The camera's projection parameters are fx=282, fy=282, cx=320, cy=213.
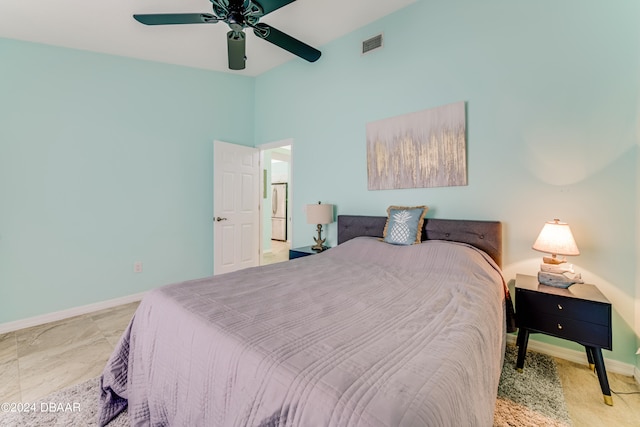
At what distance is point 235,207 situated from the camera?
4.16m

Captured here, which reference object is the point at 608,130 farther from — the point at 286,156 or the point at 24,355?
the point at 286,156

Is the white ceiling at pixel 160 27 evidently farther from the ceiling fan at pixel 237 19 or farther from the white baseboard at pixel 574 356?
the white baseboard at pixel 574 356

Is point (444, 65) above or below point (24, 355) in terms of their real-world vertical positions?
above

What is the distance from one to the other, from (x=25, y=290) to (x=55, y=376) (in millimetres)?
1329

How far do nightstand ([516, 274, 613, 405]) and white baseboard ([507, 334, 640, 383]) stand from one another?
0.09 meters

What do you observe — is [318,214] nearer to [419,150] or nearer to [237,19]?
[419,150]

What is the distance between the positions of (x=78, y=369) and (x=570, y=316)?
324 cm

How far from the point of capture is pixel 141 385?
4.54 ft

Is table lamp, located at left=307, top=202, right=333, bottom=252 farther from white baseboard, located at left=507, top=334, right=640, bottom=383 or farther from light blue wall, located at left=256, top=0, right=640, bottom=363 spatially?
white baseboard, located at left=507, top=334, right=640, bottom=383

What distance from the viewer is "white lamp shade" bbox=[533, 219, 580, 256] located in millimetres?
1817

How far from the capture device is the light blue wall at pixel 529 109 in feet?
6.16

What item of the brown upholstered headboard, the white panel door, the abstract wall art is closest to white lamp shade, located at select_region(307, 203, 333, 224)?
the brown upholstered headboard

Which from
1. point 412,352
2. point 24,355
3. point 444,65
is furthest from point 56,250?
point 444,65

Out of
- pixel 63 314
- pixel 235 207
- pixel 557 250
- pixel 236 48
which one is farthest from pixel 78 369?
pixel 557 250
